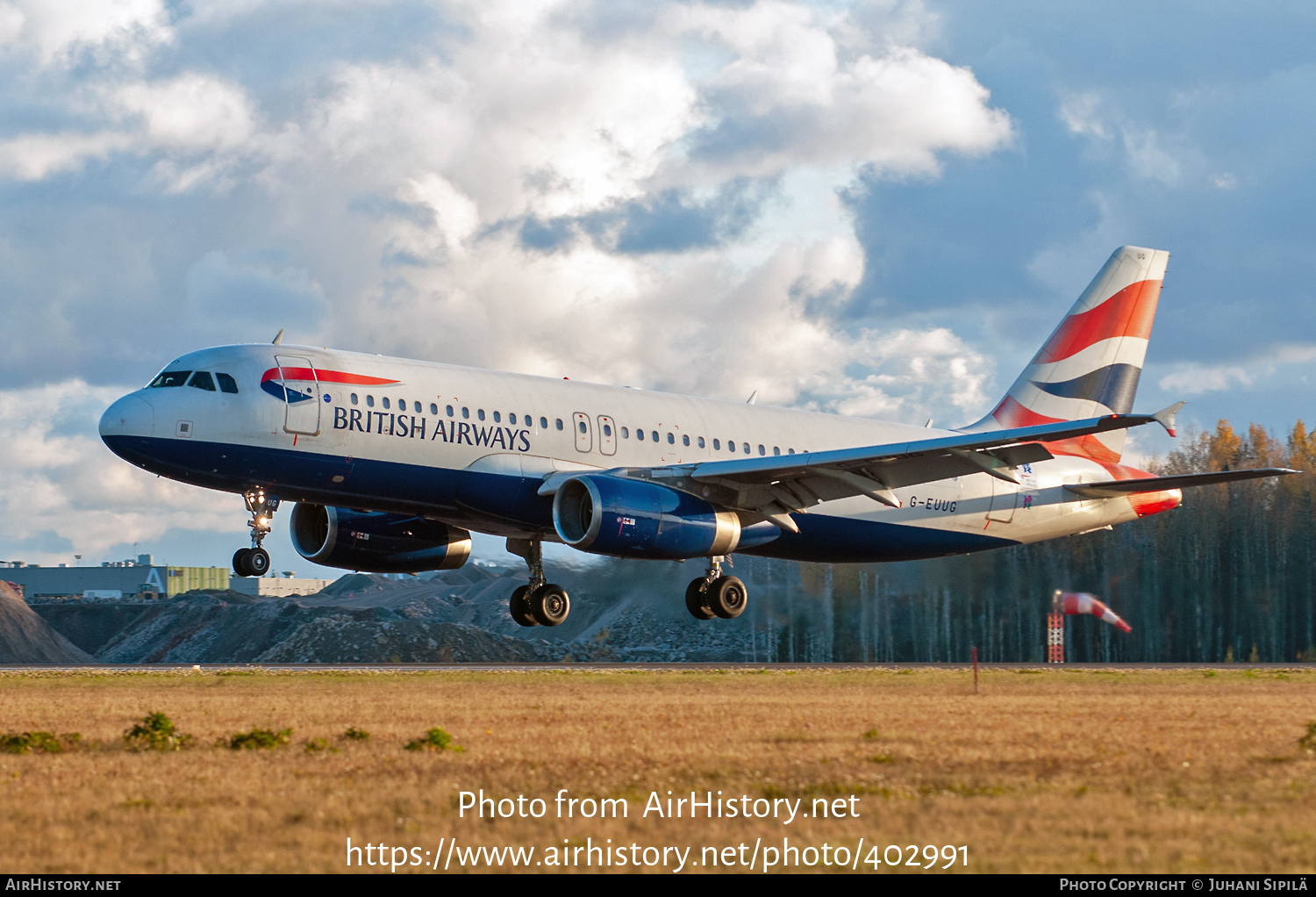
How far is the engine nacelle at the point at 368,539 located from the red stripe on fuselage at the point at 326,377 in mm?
6398

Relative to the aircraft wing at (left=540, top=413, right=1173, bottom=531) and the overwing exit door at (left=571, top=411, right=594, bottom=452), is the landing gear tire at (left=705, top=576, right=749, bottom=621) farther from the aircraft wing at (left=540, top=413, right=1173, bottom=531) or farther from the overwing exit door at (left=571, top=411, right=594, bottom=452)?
the overwing exit door at (left=571, top=411, right=594, bottom=452)

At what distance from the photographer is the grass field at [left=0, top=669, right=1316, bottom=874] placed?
32.3 ft

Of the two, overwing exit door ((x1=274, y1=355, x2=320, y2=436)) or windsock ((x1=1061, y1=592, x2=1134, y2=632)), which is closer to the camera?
overwing exit door ((x1=274, y1=355, x2=320, y2=436))

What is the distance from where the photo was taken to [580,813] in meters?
11.4

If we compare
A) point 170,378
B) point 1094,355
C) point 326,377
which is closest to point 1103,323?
point 1094,355

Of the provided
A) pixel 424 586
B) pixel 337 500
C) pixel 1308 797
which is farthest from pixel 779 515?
pixel 424 586

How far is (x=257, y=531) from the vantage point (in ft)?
97.4

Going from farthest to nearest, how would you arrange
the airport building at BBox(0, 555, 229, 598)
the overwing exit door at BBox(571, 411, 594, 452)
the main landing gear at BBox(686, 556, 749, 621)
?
the airport building at BBox(0, 555, 229, 598) → the main landing gear at BBox(686, 556, 749, 621) → the overwing exit door at BBox(571, 411, 594, 452)

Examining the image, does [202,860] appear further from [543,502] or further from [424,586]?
[424,586]

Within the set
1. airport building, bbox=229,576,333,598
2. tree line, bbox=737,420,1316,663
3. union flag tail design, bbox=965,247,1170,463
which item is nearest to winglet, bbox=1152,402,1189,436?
union flag tail design, bbox=965,247,1170,463

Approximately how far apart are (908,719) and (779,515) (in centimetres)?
1219

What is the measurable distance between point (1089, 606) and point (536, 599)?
25.2 meters

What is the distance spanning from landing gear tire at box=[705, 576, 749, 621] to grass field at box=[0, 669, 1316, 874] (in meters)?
5.79

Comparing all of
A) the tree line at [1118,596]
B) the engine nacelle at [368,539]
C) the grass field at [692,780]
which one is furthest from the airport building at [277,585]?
the grass field at [692,780]
